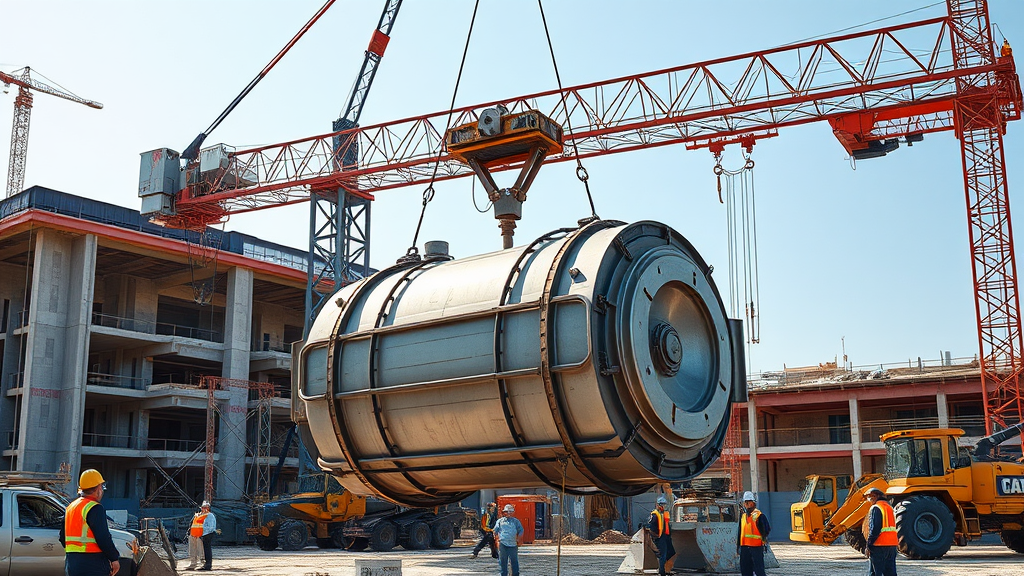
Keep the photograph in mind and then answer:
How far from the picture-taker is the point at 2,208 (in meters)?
44.4

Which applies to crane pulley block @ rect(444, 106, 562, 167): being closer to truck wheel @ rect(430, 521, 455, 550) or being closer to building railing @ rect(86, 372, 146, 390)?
truck wheel @ rect(430, 521, 455, 550)

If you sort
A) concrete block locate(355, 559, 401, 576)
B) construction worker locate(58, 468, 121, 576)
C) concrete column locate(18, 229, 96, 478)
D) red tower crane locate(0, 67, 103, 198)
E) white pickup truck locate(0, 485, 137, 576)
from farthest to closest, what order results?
red tower crane locate(0, 67, 103, 198) < concrete column locate(18, 229, 96, 478) < white pickup truck locate(0, 485, 137, 576) < concrete block locate(355, 559, 401, 576) < construction worker locate(58, 468, 121, 576)

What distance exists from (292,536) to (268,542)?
1268mm

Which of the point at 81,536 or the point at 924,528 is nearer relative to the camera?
the point at 81,536

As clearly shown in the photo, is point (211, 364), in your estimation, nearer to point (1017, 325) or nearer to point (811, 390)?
point (811, 390)

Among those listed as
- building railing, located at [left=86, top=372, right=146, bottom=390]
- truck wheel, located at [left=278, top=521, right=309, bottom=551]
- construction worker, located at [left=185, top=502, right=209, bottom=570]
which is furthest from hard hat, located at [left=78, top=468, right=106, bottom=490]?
building railing, located at [left=86, top=372, right=146, bottom=390]

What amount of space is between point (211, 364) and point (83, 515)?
43.6 meters

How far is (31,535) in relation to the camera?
12.8m

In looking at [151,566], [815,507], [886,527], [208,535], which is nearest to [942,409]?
[815,507]

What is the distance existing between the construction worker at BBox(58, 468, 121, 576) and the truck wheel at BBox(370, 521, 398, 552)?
69.9 feet

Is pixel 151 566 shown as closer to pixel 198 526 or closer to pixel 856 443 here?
pixel 198 526

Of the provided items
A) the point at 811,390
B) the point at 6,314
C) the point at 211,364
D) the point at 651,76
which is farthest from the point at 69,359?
the point at 811,390

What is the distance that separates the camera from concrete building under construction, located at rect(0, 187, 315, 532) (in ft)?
134

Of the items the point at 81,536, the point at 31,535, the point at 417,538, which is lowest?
the point at 417,538
